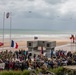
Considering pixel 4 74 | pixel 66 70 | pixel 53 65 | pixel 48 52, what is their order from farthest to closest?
pixel 48 52 < pixel 53 65 < pixel 4 74 < pixel 66 70

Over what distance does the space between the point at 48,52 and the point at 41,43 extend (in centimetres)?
207

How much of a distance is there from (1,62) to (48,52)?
453 inches

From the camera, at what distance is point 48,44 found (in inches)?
1345

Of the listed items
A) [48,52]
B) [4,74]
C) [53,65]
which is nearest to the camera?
[4,74]

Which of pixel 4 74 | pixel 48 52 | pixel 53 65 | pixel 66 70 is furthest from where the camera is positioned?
pixel 48 52

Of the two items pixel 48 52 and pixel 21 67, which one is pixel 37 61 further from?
pixel 48 52

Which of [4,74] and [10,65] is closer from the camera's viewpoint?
[4,74]

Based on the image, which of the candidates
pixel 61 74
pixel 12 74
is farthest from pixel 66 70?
pixel 12 74

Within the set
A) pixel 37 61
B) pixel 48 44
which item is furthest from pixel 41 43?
pixel 37 61

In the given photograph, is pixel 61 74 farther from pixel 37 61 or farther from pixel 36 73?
pixel 37 61

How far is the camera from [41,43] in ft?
116

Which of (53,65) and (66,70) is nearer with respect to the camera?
(66,70)

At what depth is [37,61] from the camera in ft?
77.3

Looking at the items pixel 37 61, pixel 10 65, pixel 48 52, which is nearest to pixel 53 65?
pixel 37 61
